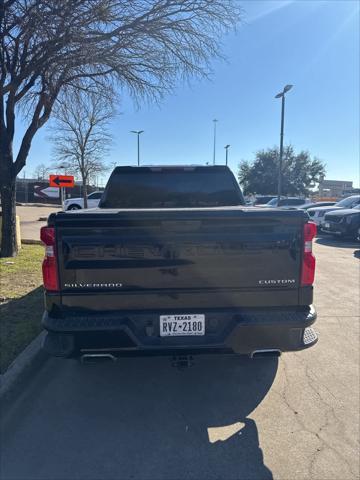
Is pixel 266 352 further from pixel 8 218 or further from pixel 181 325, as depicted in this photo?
pixel 8 218

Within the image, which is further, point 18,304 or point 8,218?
point 8,218

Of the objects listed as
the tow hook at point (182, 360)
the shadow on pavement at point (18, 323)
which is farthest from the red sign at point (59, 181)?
the tow hook at point (182, 360)

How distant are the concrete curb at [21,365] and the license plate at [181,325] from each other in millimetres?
1607

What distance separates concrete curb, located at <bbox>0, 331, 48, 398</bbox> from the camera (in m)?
3.25

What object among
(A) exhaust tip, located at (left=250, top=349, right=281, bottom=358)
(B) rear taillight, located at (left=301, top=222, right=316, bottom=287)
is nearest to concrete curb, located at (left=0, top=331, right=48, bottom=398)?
(A) exhaust tip, located at (left=250, top=349, right=281, bottom=358)

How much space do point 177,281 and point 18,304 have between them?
358cm

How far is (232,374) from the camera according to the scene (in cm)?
378

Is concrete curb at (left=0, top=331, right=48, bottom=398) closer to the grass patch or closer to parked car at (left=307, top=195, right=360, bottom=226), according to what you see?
the grass patch

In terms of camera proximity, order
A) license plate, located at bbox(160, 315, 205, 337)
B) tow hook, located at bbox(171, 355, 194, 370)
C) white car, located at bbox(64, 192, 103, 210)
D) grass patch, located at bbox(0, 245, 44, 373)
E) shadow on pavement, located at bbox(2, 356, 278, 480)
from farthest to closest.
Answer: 1. white car, located at bbox(64, 192, 103, 210)
2. grass patch, located at bbox(0, 245, 44, 373)
3. tow hook, located at bbox(171, 355, 194, 370)
4. license plate, located at bbox(160, 315, 205, 337)
5. shadow on pavement, located at bbox(2, 356, 278, 480)

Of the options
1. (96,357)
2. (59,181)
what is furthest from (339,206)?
(96,357)

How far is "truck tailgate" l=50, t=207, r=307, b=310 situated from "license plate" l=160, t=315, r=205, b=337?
0.30 feet

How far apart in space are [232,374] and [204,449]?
1.17 m

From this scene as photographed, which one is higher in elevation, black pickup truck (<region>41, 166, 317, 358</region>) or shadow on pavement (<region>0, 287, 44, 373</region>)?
black pickup truck (<region>41, 166, 317, 358</region>)

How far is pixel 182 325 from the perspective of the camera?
2775 mm
